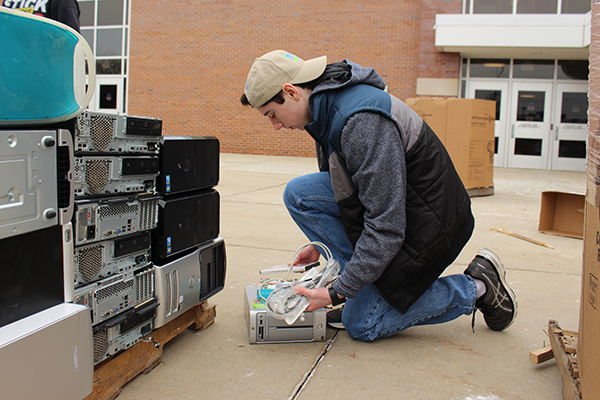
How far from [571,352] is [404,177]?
0.85 m

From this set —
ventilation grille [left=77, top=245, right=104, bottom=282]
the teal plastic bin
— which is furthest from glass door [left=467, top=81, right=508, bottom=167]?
the teal plastic bin

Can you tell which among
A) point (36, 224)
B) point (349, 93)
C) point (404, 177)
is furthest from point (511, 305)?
point (36, 224)

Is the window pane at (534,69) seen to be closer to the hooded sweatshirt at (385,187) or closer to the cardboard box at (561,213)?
the cardboard box at (561,213)

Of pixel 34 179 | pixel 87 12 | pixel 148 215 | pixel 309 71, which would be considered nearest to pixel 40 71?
pixel 34 179

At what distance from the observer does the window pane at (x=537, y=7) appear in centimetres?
1204

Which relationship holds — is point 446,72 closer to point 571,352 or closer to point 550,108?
point 550,108

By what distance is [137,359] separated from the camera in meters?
1.75

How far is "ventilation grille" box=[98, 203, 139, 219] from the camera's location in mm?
1548

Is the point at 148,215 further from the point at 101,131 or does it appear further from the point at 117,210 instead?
the point at 101,131

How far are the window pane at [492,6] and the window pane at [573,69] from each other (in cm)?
200

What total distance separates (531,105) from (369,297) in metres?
12.5

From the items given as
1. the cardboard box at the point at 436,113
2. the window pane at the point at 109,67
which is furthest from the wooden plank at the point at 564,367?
the window pane at the point at 109,67

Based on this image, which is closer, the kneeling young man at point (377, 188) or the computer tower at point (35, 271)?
the computer tower at point (35, 271)

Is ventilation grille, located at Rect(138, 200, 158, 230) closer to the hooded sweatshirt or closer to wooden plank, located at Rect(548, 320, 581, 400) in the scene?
the hooded sweatshirt
